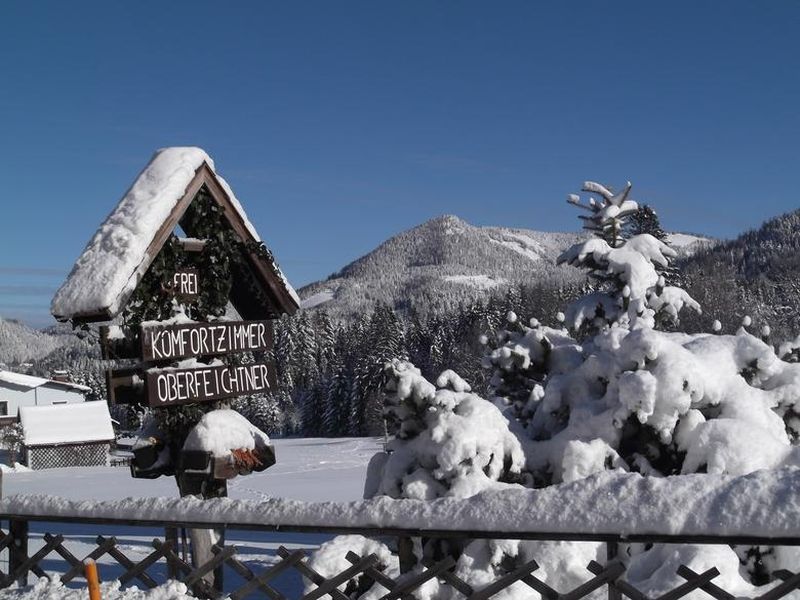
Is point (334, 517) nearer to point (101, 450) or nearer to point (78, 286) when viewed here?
point (78, 286)

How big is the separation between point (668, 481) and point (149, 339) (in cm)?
407

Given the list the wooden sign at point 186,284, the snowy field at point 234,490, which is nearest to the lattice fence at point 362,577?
the snowy field at point 234,490

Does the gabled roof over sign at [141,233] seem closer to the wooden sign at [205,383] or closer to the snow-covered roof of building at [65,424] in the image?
the wooden sign at [205,383]

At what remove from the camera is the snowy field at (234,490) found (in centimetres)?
995

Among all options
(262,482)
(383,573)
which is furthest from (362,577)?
(262,482)

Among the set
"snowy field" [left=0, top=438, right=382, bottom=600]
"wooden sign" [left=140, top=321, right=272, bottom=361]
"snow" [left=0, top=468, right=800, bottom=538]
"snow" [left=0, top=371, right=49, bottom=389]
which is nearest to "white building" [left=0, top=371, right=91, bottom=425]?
"snow" [left=0, top=371, right=49, bottom=389]

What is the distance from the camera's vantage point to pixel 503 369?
9.49 metres

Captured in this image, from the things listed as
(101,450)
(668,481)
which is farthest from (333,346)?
(668,481)

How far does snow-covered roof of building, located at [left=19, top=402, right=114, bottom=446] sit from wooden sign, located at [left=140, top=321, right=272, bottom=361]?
48.0 m

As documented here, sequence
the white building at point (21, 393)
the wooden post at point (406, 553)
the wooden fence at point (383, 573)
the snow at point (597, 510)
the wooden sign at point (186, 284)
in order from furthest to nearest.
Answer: the white building at point (21, 393)
the wooden sign at point (186, 284)
the wooden post at point (406, 553)
the wooden fence at point (383, 573)
the snow at point (597, 510)

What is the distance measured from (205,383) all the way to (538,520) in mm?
3606

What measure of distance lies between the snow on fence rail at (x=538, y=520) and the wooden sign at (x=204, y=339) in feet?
4.57

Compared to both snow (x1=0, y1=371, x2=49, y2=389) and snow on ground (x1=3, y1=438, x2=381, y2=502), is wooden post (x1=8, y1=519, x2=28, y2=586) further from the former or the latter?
snow (x1=0, y1=371, x2=49, y2=389)

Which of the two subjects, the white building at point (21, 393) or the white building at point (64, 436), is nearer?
the white building at point (64, 436)
